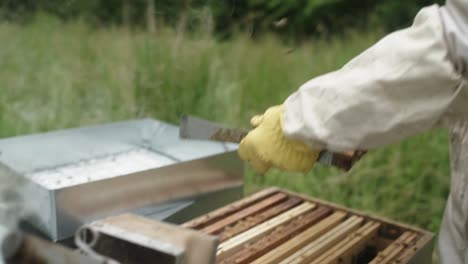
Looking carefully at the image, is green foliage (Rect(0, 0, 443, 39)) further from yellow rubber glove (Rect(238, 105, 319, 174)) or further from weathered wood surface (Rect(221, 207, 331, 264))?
yellow rubber glove (Rect(238, 105, 319, 174))

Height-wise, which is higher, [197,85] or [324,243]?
[197,85]

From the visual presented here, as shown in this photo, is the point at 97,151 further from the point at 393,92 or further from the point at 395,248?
the point at 393,92

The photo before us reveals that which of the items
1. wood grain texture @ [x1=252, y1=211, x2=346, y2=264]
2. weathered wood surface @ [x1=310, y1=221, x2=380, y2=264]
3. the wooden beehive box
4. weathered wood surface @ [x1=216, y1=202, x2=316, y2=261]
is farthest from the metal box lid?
weathered wood surface @ [x1=310, y1=221, x2=380, y2=264]

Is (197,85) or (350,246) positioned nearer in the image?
(350,246)

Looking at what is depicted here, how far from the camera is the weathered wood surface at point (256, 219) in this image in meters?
1.41

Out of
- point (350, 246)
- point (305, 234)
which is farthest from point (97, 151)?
point (350, 246)

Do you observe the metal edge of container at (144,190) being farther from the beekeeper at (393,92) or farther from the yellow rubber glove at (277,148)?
the beekeeper at (393,92)

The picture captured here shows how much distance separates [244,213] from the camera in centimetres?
155

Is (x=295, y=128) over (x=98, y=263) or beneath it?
over

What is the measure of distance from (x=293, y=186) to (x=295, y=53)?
2.22ft

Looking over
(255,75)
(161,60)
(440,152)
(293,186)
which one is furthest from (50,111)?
(440,152)

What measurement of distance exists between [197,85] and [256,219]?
1.13 metres

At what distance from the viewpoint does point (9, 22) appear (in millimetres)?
2156

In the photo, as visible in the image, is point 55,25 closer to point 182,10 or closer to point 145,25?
point 145,25
